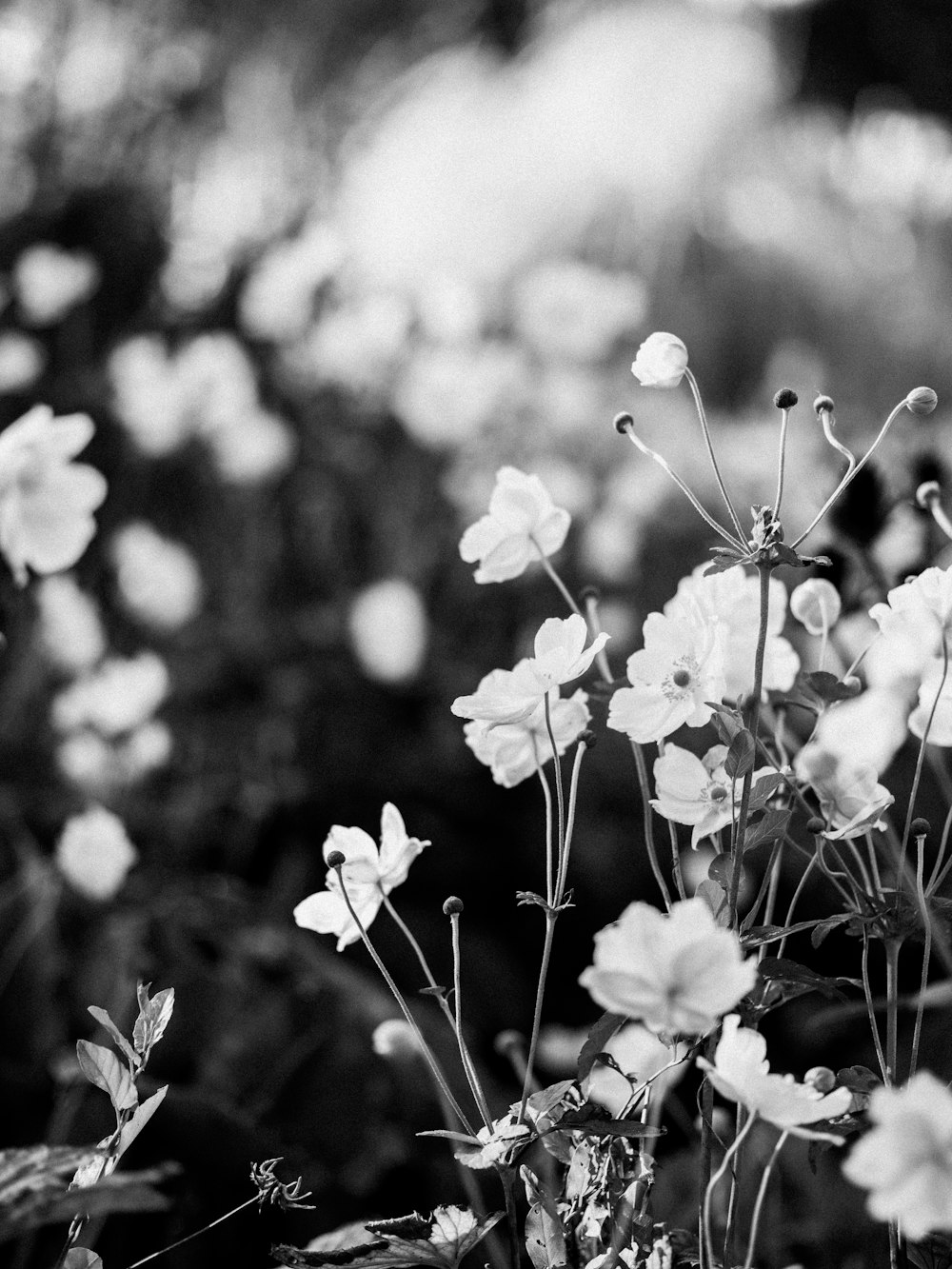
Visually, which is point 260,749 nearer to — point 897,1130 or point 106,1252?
point 106,1252

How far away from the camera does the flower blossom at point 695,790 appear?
46 centimetres

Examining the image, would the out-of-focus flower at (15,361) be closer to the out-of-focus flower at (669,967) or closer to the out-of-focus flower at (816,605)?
the out-of-focus flower at (816,605)

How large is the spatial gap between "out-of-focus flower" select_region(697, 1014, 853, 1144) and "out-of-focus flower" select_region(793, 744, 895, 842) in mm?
78

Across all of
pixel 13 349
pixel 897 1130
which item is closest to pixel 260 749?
pixel 13 349

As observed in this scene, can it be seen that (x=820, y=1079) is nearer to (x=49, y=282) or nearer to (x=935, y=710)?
(x=935, y=710)

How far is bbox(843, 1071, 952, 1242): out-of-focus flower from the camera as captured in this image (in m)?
0.31

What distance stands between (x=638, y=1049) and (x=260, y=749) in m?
1.07

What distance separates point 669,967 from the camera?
0.34 meters

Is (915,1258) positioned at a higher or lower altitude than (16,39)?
lower

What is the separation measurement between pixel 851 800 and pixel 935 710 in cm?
6

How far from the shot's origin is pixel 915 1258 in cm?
46

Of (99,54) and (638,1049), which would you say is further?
(99,54)

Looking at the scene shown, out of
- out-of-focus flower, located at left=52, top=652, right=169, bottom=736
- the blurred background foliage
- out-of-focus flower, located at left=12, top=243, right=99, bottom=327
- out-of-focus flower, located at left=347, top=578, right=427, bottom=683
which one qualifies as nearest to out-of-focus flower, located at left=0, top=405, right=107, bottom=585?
the blurred background foliage

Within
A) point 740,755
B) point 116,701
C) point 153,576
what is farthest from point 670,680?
point 153,576
